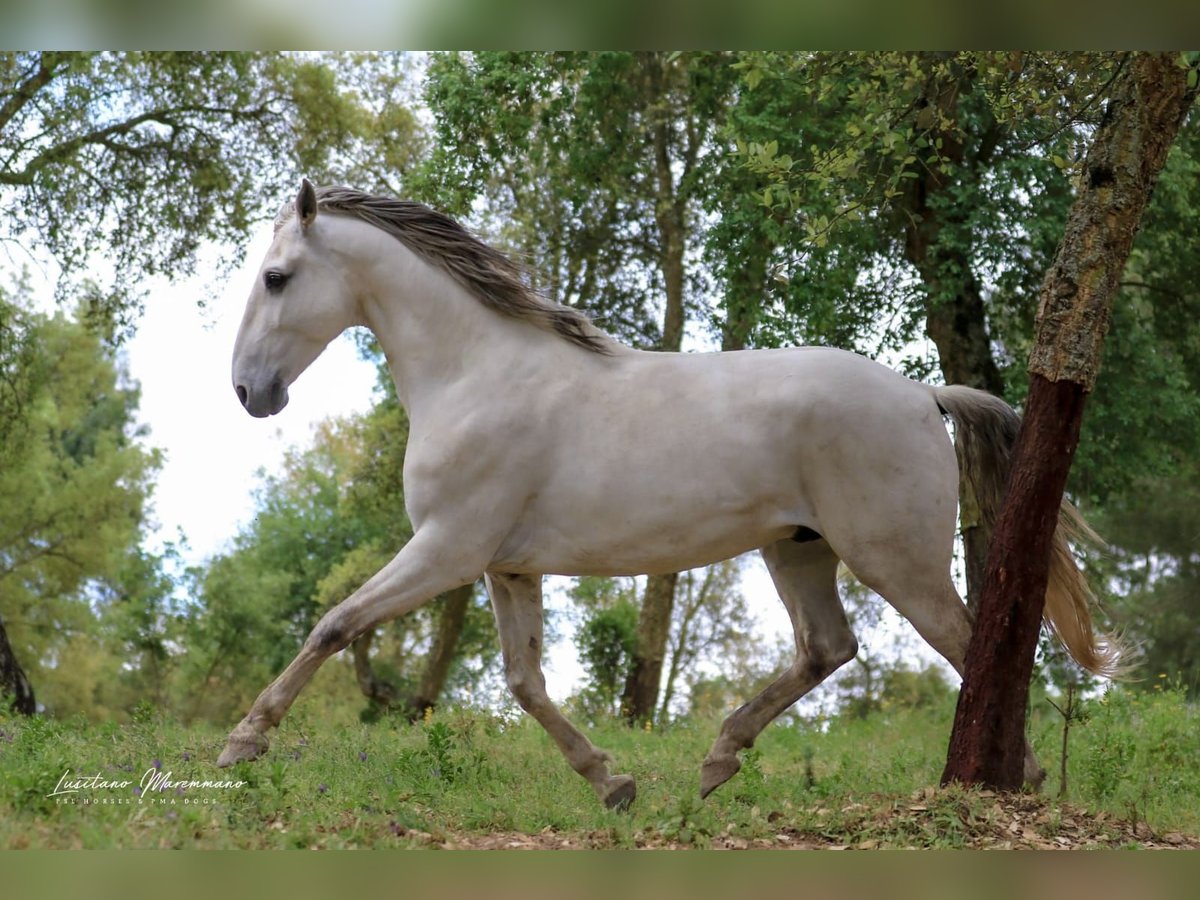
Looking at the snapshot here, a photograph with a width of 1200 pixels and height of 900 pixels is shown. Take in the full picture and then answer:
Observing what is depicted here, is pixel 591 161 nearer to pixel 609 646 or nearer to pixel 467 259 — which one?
pixel 609 646

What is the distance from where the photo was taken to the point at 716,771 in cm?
605

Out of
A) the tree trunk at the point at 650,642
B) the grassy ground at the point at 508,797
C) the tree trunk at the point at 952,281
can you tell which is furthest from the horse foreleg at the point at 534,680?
the tree trunk at the point at 650,642

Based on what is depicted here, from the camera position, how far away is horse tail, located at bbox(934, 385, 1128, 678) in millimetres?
6004

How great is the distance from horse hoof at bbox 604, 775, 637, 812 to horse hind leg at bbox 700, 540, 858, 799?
0.40 m

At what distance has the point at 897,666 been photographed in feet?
85.5

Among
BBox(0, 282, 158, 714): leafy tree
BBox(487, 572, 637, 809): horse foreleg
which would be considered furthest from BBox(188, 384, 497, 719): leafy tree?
BBox(487, 572, 637, 809): horse foreleg

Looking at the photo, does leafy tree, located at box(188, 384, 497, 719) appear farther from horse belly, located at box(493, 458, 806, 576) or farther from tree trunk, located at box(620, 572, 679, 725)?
horse belly, located at box(493, 458, 806, 576)

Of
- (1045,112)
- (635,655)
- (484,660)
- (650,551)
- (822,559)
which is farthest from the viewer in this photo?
(484,660)

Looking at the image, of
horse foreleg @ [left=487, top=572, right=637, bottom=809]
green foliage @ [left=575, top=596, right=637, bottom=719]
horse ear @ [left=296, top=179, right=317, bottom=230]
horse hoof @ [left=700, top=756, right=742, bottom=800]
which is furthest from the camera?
green foliage @ [left=575, top=596, right=637, bottom=719]

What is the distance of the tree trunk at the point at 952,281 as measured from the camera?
35.0ft

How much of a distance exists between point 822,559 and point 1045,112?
10.1 feet

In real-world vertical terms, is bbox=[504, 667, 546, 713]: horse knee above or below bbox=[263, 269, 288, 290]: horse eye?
below

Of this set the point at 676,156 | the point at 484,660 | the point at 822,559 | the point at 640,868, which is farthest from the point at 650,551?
the point at 484,660

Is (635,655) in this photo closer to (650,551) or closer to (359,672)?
(359,672)
